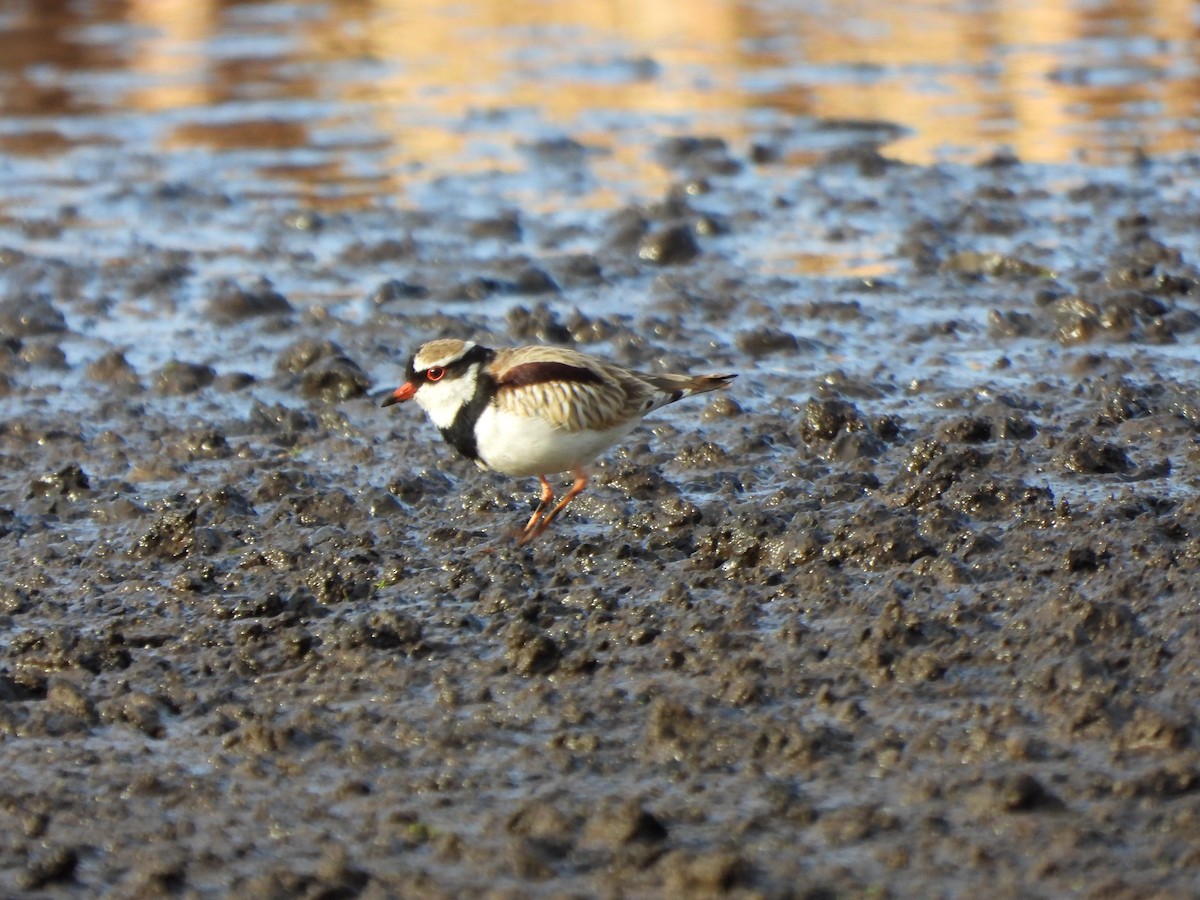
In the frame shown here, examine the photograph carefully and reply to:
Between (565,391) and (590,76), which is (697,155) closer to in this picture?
(590,76)

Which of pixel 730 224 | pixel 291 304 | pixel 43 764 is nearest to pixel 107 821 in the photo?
pixel 43 764

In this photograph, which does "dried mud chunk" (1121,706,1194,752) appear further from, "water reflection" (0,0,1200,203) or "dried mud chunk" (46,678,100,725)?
"water reflection" (0,0,1200,203)

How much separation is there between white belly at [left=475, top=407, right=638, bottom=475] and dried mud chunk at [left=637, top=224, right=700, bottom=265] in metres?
3.98

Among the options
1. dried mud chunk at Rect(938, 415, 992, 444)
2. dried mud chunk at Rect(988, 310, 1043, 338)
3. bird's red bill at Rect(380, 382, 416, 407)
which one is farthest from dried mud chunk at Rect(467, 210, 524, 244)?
dried mud chunk at Rect(938, 415, 992, 444)

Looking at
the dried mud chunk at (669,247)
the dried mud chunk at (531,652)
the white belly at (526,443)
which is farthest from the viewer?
the dried mud chunk at (669,247)

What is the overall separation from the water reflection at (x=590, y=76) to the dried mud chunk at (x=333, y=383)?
421cm

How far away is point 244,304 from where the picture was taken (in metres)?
10.6

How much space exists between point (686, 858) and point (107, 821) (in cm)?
168

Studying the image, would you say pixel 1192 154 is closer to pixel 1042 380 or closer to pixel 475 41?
pixel 1042 380

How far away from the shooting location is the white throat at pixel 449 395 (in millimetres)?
7312

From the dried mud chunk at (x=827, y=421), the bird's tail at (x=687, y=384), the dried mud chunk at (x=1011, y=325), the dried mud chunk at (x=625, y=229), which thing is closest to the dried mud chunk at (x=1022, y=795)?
the bird's tail at (x=687, y=384)

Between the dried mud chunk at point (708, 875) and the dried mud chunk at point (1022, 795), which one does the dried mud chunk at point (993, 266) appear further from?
the dried mud chunk at point (708, 875)

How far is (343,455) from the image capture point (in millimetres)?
8453

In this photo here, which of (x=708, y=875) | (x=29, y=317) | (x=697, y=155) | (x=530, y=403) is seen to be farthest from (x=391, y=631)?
(x=697, y=155)
